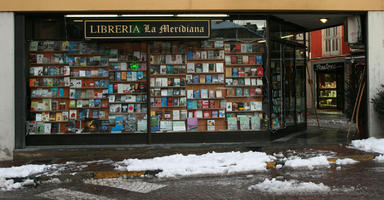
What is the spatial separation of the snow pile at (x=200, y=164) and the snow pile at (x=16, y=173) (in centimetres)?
186

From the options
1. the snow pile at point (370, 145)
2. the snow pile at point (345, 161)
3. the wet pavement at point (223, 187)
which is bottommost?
the wet pavement at point (223, 187)

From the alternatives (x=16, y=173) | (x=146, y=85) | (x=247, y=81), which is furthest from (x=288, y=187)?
(x=146, y=85)

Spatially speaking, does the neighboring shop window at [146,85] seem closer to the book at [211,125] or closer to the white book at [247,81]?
the book at [211,125]

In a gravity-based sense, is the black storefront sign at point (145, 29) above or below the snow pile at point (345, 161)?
above

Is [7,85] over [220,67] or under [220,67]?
under

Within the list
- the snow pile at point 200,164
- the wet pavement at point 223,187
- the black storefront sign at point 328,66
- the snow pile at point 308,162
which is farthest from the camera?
the black storefront sign at point 328,66

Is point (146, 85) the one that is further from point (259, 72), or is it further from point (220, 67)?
point (259, 72)

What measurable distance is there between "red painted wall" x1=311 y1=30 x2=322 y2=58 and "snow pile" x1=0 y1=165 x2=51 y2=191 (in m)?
24.1

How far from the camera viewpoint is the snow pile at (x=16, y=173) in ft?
24.0

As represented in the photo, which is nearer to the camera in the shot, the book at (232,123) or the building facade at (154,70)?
the building facade at (154,70)

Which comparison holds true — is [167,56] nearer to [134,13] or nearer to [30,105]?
[134,13]

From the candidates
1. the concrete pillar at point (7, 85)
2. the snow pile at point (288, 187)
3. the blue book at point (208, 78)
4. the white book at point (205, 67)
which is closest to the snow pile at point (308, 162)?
the snow pile at point (288, 187)

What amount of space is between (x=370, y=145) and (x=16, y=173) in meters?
9.17

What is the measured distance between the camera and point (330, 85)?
27312mm
